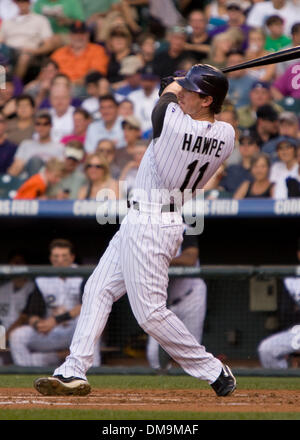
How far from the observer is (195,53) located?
10469 mm

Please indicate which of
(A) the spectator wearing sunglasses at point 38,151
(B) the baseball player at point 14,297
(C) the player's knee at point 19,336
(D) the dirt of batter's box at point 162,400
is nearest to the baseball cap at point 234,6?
(A) the spectator wearing sunglasses at point 38,151

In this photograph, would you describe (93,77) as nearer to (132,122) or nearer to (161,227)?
(132,122)

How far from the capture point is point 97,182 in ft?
28.6

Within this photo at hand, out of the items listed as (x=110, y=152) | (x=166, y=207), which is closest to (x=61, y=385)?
(x=166, y=207)

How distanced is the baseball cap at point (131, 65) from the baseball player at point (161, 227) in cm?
548

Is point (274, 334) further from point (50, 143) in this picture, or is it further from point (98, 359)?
point (50, 143)

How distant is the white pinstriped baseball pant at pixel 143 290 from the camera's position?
5000 millimetres

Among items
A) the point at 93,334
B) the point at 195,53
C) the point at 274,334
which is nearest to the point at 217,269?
the point at 274,334

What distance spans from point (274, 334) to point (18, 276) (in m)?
2.22

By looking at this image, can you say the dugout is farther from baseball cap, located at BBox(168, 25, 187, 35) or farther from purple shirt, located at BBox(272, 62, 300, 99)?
baseball cap, located at BBox(168, 25, 187, 35)

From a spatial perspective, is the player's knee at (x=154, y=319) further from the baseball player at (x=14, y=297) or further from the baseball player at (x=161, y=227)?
the baseball player at (x=14, y=297)

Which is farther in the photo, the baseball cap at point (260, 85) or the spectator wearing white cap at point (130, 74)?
the spectator wearing white cap at point (130, 74)

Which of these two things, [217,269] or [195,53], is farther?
[195,53]
